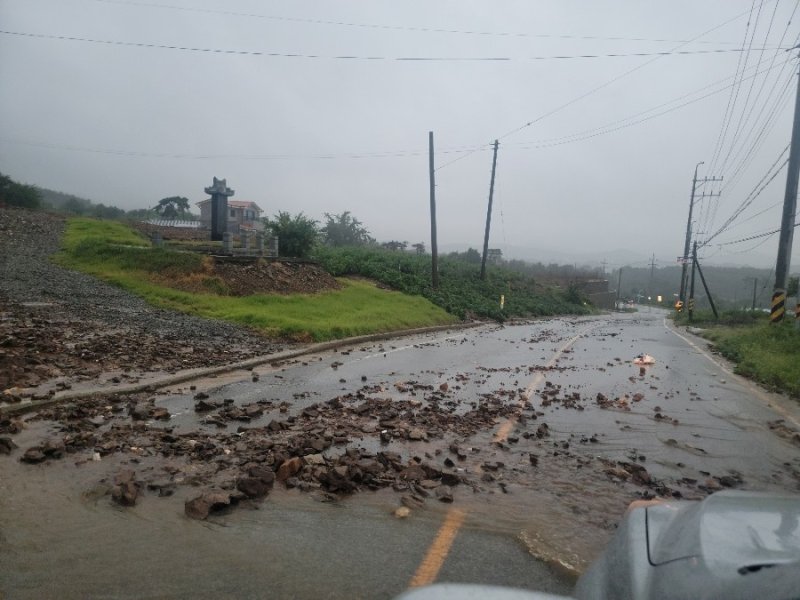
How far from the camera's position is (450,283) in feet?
126

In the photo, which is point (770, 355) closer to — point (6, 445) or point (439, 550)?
point (439, 550)

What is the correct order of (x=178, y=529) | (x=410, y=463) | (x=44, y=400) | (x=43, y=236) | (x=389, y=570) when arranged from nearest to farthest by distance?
(x=389, y=570), (x=178, y=529), (x=410, y=463), (x=44, y=400), (x=43, y=236)

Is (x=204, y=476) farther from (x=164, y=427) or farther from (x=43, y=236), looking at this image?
(x=43, y=236)

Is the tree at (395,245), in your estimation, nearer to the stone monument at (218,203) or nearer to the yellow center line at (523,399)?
the stone monument at (218,203)

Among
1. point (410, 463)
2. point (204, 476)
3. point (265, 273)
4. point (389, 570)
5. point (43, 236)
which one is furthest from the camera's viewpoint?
point (43, 236)

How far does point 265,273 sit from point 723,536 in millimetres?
22197

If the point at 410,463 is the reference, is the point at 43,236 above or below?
above

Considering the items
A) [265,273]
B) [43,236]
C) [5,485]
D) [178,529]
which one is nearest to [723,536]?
[178,529]

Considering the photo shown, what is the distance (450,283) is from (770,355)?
2452cm

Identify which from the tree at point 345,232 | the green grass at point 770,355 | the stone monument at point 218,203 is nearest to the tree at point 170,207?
the tree at point 345,232

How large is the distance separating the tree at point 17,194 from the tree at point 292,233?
104 feet

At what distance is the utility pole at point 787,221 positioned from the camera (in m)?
20.1

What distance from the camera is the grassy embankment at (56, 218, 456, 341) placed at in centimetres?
1705

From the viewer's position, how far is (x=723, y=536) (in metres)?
1.76
